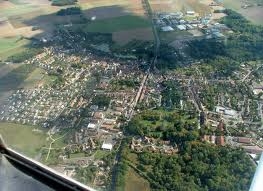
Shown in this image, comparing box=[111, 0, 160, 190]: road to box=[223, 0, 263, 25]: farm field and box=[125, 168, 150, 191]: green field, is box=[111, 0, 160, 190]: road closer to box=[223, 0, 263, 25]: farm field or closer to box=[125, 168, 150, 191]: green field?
box=[125, 168, 150, 191]: green field

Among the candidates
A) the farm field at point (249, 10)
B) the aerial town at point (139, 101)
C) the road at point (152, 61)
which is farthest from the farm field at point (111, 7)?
the farm field at point (249, 10)

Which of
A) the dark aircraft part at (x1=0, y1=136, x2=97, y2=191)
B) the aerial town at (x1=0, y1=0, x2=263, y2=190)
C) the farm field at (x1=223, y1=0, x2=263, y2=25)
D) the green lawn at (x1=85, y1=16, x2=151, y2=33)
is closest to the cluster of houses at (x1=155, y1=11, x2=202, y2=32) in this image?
the aerial town at (x1=0, y1=0, x2=263, y2=190)

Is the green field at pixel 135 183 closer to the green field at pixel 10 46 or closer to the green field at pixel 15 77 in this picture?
the green field at pixel 15 77

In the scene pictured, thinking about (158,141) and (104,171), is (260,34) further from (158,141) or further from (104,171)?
(104,171)

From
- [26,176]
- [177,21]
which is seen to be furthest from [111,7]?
[26,176]

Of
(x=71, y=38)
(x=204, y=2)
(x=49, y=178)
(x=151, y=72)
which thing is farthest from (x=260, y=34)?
(x=49, y=178)
